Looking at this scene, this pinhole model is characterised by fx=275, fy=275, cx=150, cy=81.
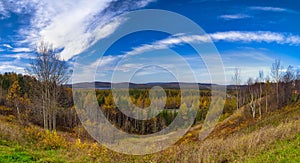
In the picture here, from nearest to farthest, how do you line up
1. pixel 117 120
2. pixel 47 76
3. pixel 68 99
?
1. pixel 47 76
2. pixel 68 99
3. pixel 117 120

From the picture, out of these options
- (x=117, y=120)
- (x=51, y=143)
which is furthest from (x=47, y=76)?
(x=117, y=120)

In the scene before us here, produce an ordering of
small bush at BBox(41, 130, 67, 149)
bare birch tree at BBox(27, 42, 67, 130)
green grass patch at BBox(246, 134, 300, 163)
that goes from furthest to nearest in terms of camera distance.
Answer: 1. bare birch tree at BBox(27, 42, 67, 130)
2. small bush at BBox(41, 130, 67, 149)
3. green grass patch at BBox(246, 134, 300, 163)

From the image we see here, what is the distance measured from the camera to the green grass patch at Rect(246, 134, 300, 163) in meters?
7.85

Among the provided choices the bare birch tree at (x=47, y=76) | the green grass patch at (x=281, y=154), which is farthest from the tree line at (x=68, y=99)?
the green grass patch at (x=281, y=154)

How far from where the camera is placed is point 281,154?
27.5ft

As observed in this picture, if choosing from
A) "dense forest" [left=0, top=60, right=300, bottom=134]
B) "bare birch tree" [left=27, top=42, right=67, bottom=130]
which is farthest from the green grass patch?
"dense forest" [left=0, top=60, right=300, bottom=134]

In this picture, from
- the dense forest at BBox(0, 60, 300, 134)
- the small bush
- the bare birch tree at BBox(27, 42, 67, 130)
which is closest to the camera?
the small bush

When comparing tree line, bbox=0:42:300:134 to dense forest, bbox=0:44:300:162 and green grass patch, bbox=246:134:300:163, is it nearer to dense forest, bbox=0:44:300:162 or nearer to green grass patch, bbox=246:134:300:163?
dense forest, bbox=0:44:300:162

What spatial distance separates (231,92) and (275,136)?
7551 centimetres

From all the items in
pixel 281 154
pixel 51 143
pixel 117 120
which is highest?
pixel 281 154

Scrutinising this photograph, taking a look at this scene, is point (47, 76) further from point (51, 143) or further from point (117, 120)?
point (117, 120)

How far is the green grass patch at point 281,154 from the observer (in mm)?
7852

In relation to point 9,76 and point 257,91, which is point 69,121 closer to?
point 9,76

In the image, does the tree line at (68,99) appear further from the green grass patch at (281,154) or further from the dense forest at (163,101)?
the green grass patch at (281,154)
